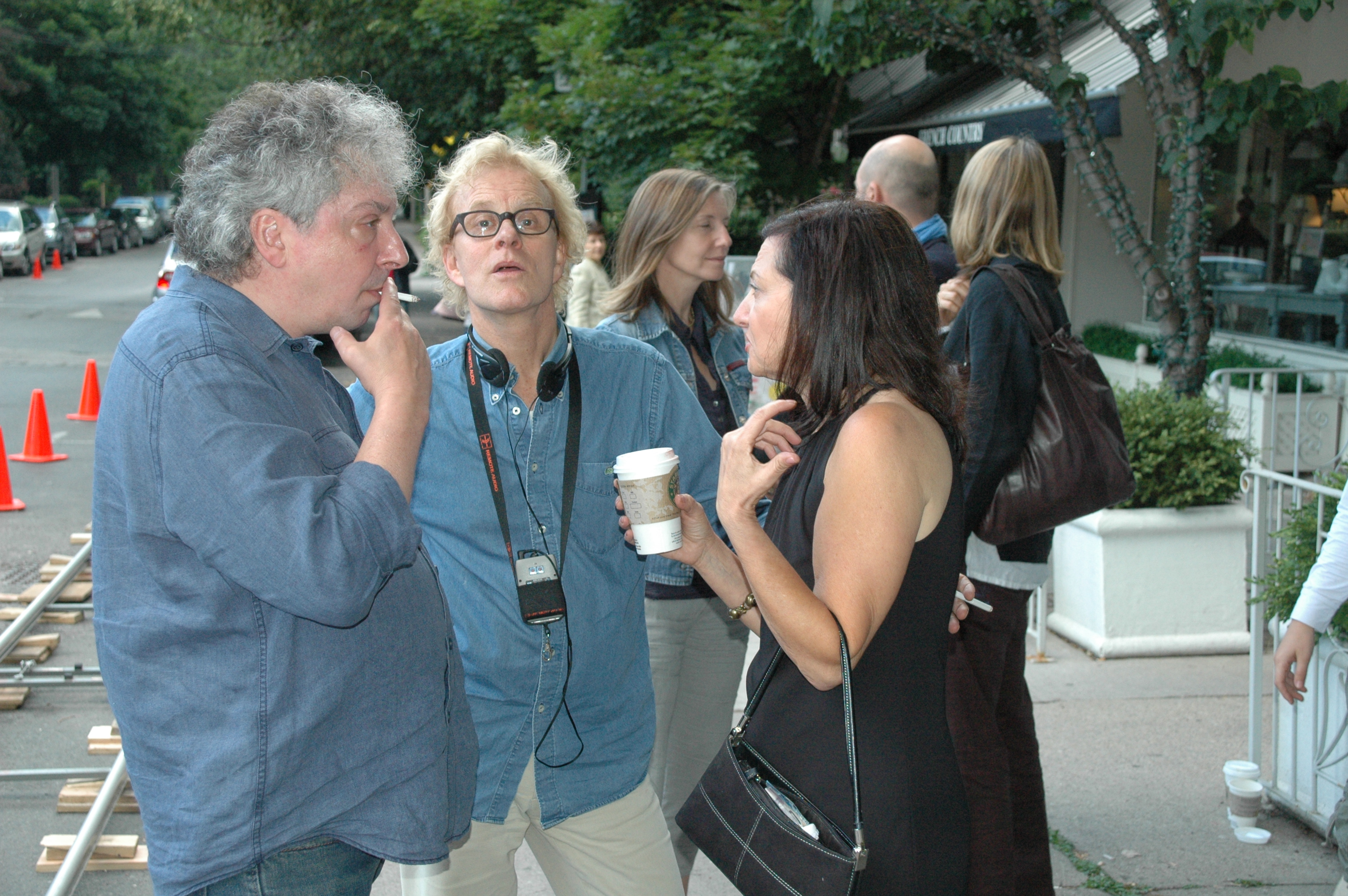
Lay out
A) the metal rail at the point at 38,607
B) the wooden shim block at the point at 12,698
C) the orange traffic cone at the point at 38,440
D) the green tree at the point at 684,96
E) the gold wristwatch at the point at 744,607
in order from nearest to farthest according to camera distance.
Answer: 1. the gold wristwatch at the point at 744,607
2. the metal rail at the point at 38,607
3. the wooden shim block at the point at 12,698
4. the orange traffic cone at the point at 38,440
5. the green tree at the point at 684,96

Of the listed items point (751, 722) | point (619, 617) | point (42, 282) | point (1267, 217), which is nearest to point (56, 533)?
point (619, 617)

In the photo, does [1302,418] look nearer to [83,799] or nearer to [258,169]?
[83,799]

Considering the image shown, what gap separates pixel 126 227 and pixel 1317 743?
48.5 meters

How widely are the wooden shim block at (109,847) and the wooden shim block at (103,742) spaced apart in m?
0.71

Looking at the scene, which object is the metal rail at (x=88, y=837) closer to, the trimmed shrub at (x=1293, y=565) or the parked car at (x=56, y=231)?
the trimmed shrub at (x=1293, y=565)

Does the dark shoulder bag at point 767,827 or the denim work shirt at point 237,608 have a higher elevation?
the denim work shirt at point 237,608

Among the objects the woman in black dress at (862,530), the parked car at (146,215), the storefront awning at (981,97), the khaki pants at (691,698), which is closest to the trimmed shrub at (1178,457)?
the storefront awning at (981,97)

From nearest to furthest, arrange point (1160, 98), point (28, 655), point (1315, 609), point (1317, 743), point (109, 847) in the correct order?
point (1315, 609) → point (1317, 743) → point (109, 847) → point (28, 655) → point (1160, 98)

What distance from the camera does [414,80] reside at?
18.5 meters

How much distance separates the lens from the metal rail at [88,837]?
115 inches

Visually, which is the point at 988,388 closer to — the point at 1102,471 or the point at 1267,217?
the point at 1102,471

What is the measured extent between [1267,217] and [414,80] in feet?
42.8

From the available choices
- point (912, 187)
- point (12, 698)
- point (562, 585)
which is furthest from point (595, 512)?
point (12, 698)

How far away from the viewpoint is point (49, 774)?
4082 millimetres
